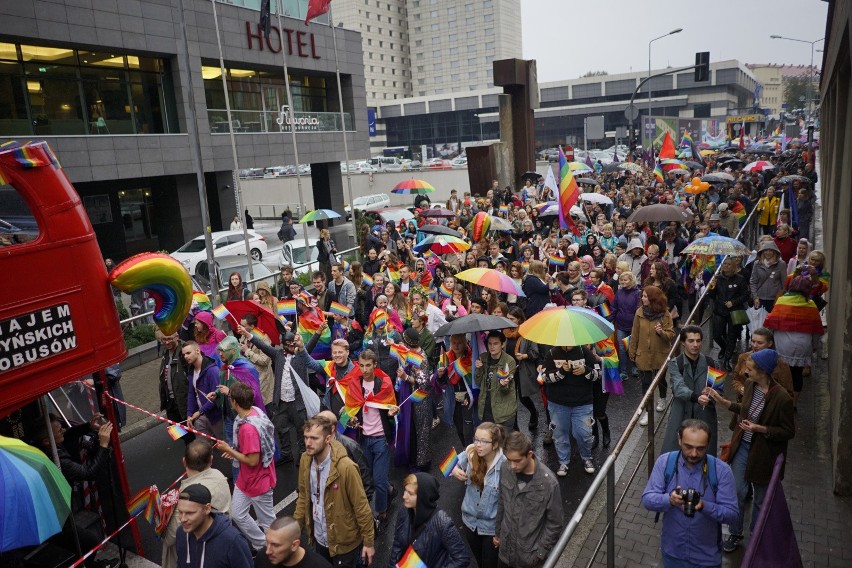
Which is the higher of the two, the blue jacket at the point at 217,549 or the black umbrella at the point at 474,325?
the black umbrella at the point at 474,325

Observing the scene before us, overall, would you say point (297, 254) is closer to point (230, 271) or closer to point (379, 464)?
point (230, 271)

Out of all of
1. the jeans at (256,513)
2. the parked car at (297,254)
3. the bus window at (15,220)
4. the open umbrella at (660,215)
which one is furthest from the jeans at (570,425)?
the parked car at (297,254)

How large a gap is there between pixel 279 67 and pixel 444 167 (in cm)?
1856

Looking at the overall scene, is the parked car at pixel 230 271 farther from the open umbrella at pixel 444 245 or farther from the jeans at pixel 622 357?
the jeans at pixel 622 357

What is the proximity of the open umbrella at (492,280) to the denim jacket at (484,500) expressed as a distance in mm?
4327

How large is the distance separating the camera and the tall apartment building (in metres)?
107

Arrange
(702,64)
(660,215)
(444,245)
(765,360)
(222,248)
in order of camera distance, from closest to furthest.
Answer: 1. (765,360)
2. (660,215)
3. (444,245)
4. (222,248)
5. (702,64)

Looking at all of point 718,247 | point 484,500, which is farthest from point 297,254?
point 484,500

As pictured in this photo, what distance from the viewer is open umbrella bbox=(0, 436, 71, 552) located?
10.7 ft

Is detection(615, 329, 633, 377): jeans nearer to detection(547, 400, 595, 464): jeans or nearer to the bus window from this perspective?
detection(547, 400, 595, 464): jeans

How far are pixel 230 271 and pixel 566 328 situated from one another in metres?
14.3

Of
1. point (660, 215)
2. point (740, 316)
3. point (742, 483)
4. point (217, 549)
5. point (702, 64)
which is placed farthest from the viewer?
point (702, 64)

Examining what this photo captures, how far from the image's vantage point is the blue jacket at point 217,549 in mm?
4082

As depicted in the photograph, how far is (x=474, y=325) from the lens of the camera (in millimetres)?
6887
